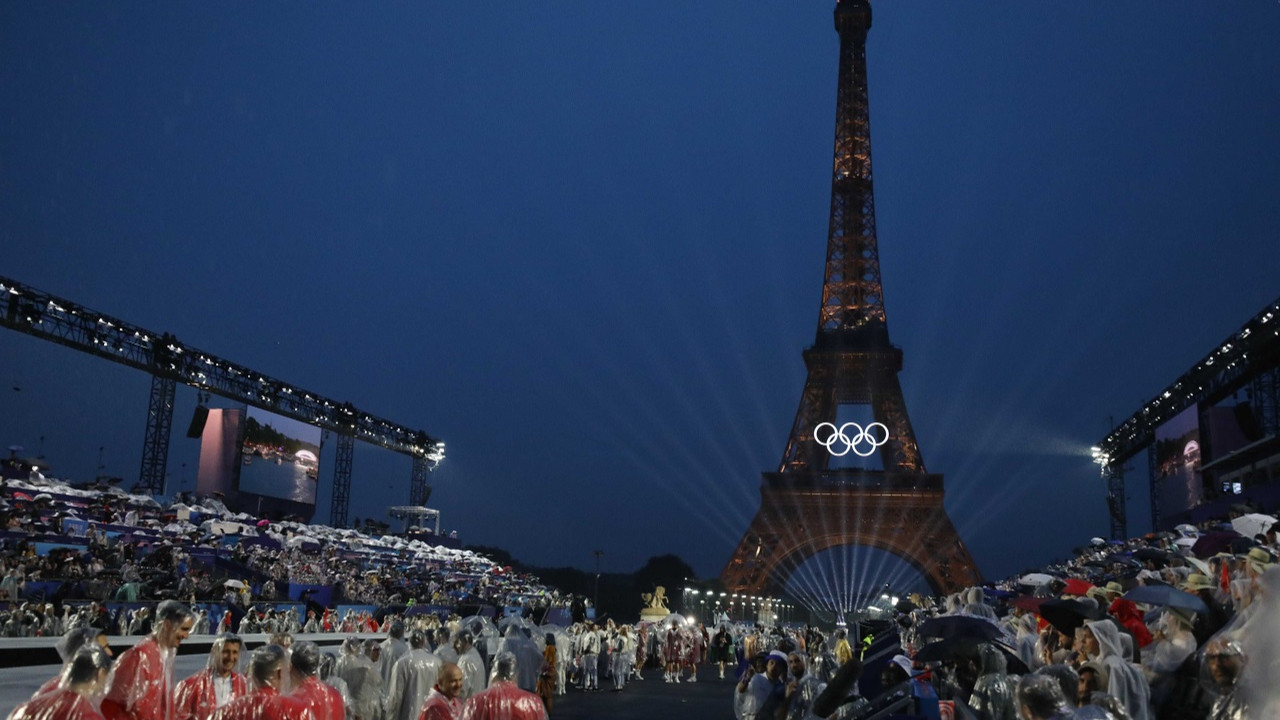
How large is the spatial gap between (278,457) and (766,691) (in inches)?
1567

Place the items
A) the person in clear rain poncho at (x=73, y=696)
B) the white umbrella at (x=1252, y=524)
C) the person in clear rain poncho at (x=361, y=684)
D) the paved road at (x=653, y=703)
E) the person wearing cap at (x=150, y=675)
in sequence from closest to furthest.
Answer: the person in clear rain poncho at (x=73, y=696) < the person wearing cap at (x=150, y=675) < the person in clear rain poncho at (x=361, y=684) < the white umbrella at (x=1252, y=524) < the paved road at (x=653, y=703)

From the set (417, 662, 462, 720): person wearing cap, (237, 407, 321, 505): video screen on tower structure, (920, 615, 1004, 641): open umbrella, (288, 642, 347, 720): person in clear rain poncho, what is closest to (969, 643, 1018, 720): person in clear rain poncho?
(920, 615, 1004, 641): open umbrella

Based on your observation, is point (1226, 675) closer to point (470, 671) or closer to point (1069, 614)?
point (1069, 614)

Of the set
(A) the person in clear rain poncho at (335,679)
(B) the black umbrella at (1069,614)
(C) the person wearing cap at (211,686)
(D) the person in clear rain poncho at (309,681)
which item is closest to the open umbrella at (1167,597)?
(B) the black umbrella at (1069,614)

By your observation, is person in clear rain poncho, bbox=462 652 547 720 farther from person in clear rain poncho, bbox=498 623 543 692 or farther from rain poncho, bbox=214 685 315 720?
person in clear rain poncho, bbox=498 623 543 692

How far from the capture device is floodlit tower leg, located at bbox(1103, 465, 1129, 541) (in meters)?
52.3

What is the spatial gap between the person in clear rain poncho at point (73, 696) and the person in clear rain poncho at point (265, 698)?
63 cm

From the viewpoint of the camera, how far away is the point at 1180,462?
37.3m

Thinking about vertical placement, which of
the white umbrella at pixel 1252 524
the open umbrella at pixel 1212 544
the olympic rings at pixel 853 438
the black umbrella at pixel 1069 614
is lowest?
the black umbrella at pixel 1069 614

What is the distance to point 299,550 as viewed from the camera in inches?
1329

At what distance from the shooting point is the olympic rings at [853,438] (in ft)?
166

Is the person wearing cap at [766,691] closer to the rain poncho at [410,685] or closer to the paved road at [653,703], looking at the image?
the rain poncho at [410,685]

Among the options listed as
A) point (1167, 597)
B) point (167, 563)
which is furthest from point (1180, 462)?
point (167, 563)

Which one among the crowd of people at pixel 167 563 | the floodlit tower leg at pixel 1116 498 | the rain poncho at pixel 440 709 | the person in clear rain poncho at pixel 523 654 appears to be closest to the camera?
the rain poncho at pixel 440 709
